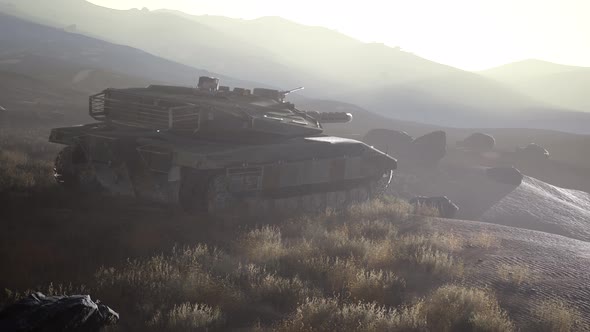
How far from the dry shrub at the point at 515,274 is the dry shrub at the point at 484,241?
1927 mm

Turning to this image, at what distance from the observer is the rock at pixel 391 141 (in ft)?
114

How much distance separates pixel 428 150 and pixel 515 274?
2439 cm

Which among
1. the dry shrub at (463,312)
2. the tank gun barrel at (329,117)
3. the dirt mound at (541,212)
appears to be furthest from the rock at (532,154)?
the dry shrub at (463,312)

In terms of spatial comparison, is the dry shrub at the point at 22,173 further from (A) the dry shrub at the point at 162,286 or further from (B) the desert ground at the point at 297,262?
(A) the dry shrub at the point at 162,286

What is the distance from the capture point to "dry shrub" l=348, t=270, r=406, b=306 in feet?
26.3

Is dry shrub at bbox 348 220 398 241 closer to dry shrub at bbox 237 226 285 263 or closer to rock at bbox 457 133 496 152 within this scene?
dry shrub at bbox 237 226 285 263

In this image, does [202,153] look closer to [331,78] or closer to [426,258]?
[426,258]

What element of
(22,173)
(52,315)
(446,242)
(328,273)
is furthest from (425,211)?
(52,315)

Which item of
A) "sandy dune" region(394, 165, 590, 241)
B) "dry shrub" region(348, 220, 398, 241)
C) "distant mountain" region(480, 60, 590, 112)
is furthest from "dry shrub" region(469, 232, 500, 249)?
"distant mountain" region(480, 60, 590, 112)

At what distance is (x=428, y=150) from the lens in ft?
109

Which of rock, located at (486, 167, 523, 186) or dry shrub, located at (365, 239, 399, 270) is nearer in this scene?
dry shrub, located at (365, 239, 399, 270)

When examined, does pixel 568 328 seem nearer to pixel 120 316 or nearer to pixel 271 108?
pixel 120 316

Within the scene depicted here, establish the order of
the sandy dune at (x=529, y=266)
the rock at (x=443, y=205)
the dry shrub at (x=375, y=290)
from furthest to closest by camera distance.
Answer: the rock at (x=443, y=205) → the sandy dune at (x=529, y=266) → the dry shrub at (x=375, y=290)

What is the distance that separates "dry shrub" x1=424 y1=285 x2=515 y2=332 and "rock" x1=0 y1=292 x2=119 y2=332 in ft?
13.9
